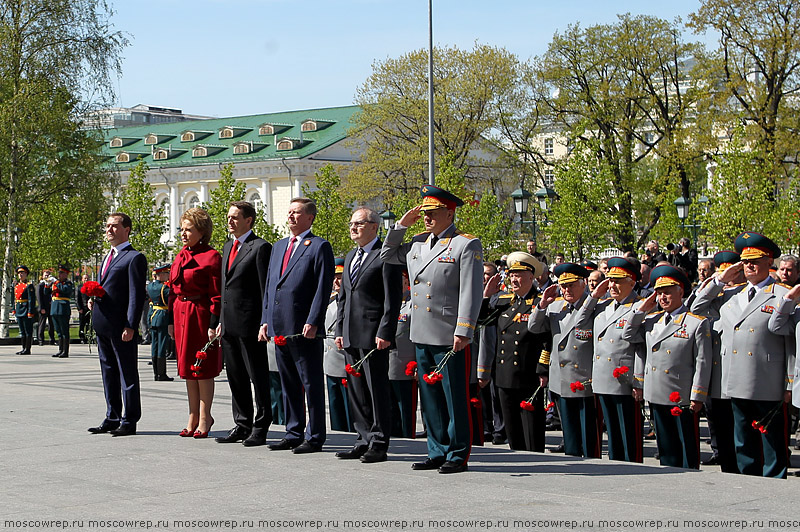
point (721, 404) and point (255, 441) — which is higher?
point (721, 404)

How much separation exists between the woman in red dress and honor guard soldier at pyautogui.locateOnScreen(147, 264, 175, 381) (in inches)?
313

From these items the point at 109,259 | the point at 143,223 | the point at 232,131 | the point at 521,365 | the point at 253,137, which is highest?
the point at 232,131

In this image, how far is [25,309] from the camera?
90.3 feet

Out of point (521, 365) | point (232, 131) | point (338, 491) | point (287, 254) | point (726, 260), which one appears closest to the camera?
point (338, 491)

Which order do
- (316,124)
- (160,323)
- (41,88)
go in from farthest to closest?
(316,124)
(41,88)
(160,323)

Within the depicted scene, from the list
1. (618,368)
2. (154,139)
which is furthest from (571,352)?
(154,139)

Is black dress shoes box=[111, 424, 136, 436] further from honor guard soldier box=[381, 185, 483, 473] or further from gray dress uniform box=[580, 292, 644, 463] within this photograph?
gray dress uniform box=[580, 292, 644, 463]

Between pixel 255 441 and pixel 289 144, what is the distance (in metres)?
72.0

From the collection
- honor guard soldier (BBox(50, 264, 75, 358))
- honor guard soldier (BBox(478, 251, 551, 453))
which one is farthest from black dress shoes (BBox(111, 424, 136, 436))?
honor guard soldier (BBox(50, 264, 75, 358))

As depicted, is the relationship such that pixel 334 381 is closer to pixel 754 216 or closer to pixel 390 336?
pixel 390 336

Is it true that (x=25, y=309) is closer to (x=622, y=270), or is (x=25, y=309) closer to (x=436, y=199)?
(x=622, y=270)

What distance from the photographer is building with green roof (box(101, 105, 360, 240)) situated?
260ft

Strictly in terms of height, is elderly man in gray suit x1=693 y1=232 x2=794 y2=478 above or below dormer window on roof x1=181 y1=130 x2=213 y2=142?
below

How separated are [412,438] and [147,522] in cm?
459
